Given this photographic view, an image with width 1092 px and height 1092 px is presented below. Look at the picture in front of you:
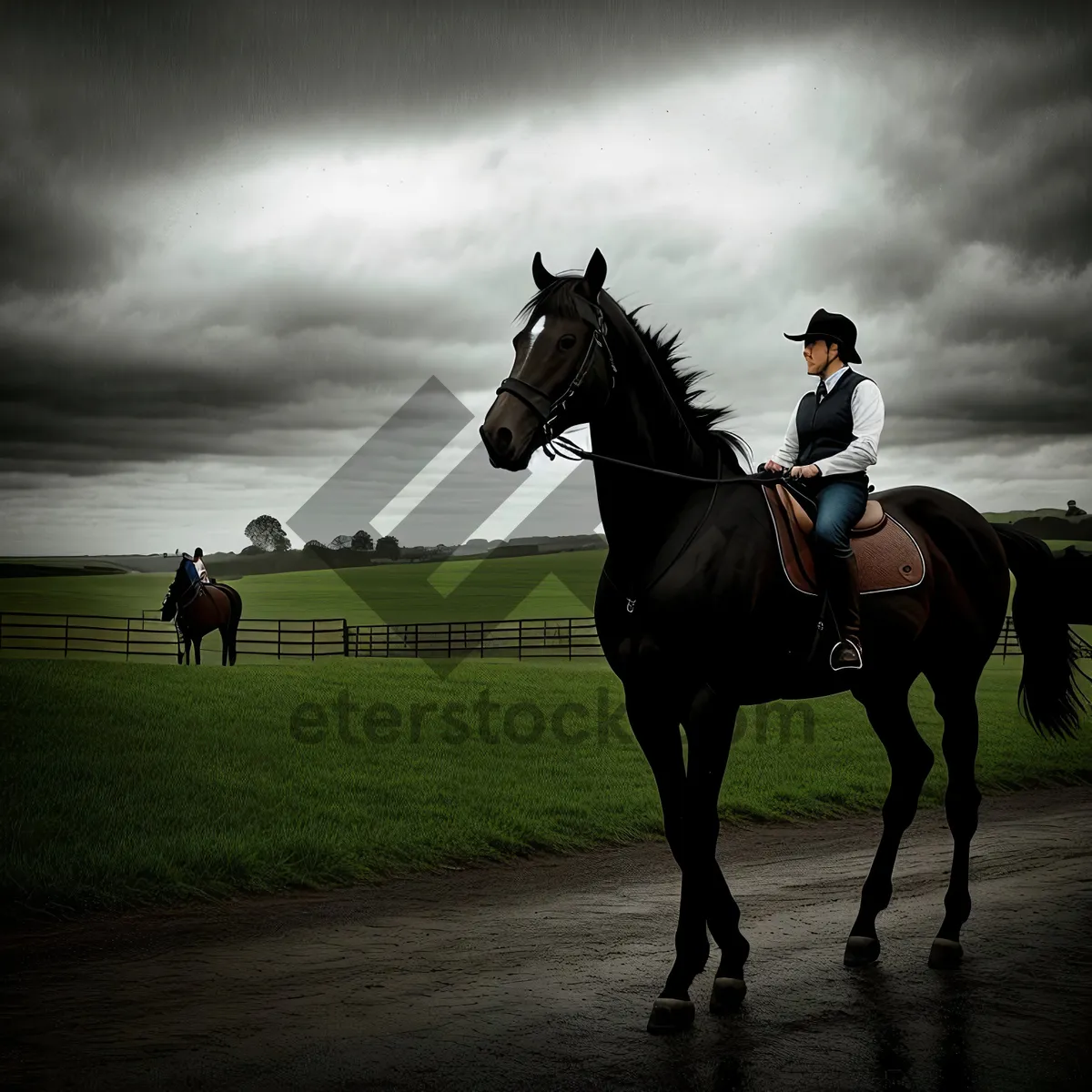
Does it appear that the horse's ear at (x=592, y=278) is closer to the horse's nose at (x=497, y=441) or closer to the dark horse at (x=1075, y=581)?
the horse's nose at (x=497, y=441)

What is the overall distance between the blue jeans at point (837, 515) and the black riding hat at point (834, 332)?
0.81 metres

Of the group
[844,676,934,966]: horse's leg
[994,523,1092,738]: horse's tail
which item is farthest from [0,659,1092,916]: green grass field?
[994,523,1092,738]: horse's tail

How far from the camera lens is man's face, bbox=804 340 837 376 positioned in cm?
598

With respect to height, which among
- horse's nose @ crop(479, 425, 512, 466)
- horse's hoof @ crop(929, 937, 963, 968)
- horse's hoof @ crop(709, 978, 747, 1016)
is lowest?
horse's hoof @ crop(929, 937, 963, 968)

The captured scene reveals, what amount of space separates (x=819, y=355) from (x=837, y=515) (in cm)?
101

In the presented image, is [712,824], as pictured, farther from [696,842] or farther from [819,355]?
[819,355]

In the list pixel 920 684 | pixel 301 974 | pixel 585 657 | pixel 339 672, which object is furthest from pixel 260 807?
pixel 585 657

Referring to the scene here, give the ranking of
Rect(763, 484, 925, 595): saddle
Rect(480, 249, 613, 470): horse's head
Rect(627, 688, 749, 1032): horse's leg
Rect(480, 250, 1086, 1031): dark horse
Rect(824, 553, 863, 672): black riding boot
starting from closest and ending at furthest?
1. Rect(480, 249, 613, 470): horse's head
2. Rect(480, 250, 1086, 1031): dark horse
3. Rect(627, 688, 749, 1032): horse's leg
4. Rect(763, 484, 925, 595): saddle
5. Rect(824, 553, 863, 672): black riding boot

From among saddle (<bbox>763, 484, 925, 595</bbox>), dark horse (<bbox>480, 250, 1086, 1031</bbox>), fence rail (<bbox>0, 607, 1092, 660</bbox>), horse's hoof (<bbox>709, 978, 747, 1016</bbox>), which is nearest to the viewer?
dark horse (<bbox>480, 250, 1086, 1031</bbox>)

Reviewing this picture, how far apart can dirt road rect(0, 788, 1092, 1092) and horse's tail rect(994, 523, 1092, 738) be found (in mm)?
1348

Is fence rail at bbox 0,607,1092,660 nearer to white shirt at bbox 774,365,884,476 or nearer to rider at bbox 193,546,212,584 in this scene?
rider at bbox 193,546,212,584

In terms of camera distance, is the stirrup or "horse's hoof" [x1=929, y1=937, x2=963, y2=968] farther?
"horse's hoof" [x1=929, y1=937, x2=963, y2=968]

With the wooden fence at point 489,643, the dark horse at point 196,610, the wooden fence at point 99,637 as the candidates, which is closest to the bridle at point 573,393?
the dark horse at point 196,610

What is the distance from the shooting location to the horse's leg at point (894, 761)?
623 cm
